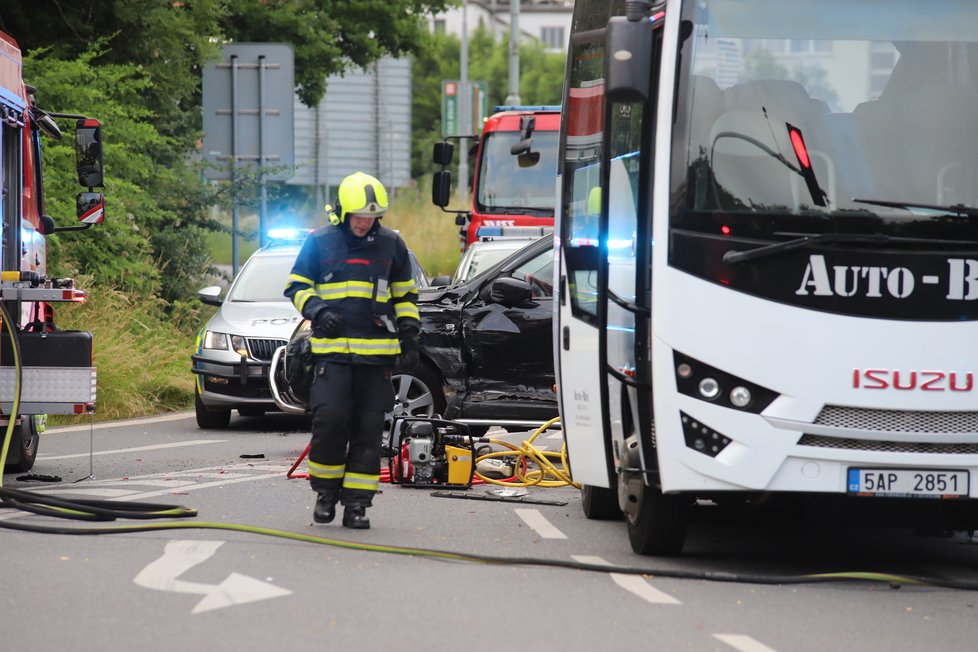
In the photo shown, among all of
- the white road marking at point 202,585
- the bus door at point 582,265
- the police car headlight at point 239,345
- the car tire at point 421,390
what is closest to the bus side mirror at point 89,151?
the car tire at point 421,390

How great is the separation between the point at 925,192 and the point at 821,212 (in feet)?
1.64

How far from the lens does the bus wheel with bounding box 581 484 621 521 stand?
1023cm

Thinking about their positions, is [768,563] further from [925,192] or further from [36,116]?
[36,116]

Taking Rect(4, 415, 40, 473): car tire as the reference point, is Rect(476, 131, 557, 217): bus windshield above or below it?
above

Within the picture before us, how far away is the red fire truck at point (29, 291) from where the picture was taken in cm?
1114

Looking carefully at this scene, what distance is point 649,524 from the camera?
8.56m

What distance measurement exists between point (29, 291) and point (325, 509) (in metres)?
2.76

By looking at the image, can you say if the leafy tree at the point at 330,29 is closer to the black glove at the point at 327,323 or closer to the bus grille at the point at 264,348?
the bus grille at the point at 264,348

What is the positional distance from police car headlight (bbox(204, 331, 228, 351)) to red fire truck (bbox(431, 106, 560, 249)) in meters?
9.67

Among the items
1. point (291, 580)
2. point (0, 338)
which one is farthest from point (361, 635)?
point (0, 338)

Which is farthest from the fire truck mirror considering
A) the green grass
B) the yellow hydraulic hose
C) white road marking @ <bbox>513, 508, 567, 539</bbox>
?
white road marking @ <bbox>513, 508, 567, 539</bbox>

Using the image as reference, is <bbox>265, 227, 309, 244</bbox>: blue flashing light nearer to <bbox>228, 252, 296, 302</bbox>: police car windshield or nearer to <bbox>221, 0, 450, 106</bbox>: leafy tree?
<bbox>228, 252, 296, 302</bbox>: police car windshield

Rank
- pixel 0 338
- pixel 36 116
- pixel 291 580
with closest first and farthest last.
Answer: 1. pixel 291 580
2. pixel 0 338
3. pixel 36 116

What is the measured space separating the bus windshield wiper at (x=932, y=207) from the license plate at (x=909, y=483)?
1178mm
